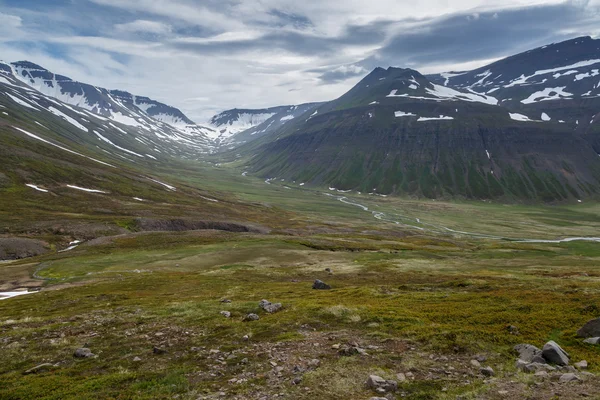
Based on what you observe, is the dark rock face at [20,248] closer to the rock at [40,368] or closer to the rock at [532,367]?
the rock at [40,368]

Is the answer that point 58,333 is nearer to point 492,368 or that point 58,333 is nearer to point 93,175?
point 492,368

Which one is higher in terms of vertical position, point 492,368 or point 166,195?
point 492,368

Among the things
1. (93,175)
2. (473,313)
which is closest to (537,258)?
(473,313)

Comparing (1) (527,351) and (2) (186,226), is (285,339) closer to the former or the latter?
(1) (527,351)

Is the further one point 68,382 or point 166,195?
point 166,195

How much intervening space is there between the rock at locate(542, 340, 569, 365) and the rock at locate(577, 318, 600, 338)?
156 inches

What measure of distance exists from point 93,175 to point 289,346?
636 feet

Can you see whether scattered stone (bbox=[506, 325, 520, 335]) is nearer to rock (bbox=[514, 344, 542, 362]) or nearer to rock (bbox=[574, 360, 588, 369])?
rock (bbox=[514, 344, 542, 362])

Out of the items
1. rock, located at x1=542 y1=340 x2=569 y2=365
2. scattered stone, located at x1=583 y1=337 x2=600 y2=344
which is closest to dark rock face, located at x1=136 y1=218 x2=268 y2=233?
scattered stone, located at x1=583 y1=337 x2=600 y2=344

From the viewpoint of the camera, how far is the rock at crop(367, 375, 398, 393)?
1664 centimetres

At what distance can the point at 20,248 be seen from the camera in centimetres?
8856

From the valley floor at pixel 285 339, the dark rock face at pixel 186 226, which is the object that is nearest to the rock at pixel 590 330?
the valley floor at pixel 285 339

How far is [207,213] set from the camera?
520ft

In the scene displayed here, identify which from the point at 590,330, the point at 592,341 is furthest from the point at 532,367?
the point at 590,330
